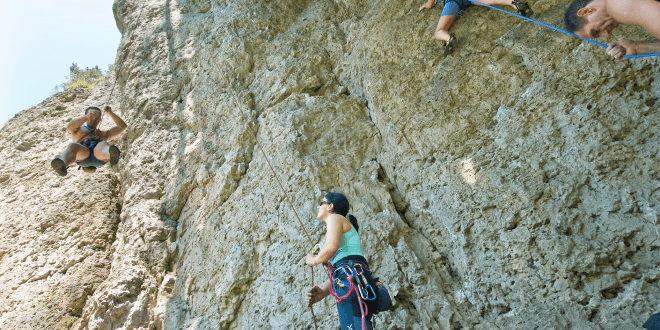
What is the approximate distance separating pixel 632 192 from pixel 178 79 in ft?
20.5

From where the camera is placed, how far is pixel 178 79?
6.71m

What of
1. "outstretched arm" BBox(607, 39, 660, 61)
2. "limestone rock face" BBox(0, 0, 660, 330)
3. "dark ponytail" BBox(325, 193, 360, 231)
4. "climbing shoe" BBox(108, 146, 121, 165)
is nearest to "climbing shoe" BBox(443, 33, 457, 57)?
"limestone rock face" BBox(0, 0, 660, 330)

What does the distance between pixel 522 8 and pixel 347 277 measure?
9.31 feet

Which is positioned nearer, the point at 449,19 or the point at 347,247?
the point at 347,247

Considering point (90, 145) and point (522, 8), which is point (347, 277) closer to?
point (522, 8)

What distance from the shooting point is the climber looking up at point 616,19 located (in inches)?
74.6

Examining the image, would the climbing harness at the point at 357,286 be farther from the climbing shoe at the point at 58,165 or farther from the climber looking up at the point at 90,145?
the climbing shoe at the point at 58,165

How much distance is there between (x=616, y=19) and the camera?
6.92 ft

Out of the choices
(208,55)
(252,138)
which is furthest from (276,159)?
(208,55)

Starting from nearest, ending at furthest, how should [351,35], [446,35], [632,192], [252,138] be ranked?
[632,192]
[446,35]
[252,138]
[351,35]

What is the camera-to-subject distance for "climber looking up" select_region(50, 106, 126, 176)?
5.08 metres

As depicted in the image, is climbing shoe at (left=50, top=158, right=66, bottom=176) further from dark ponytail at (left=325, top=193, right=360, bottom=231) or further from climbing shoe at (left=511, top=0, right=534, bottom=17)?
climbing shoe at (left=511, top=0, right=534, bottom=17)

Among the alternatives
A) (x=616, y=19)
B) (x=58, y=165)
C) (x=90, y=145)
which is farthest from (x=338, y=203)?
(x=90, y=145)

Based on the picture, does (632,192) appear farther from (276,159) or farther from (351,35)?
(351,35)
